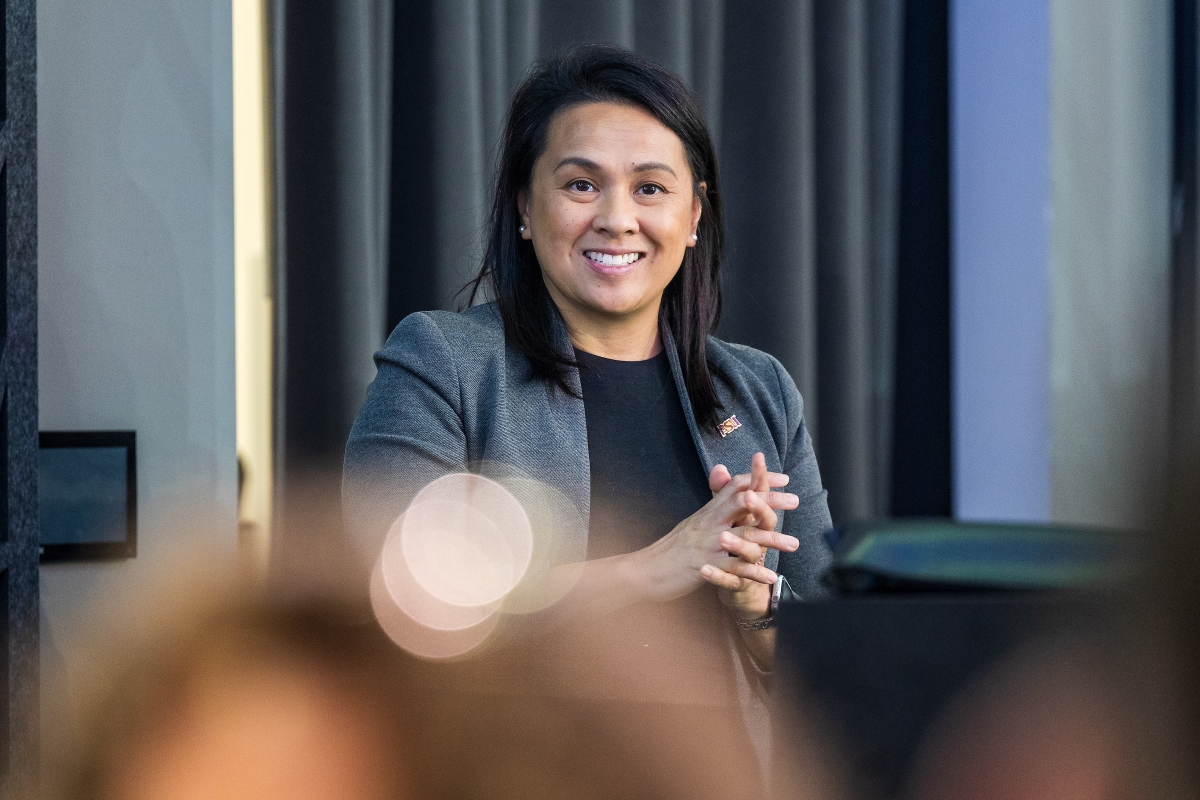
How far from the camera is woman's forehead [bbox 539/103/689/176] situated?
4.50 feet

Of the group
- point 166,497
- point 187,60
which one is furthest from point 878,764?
point 187,60

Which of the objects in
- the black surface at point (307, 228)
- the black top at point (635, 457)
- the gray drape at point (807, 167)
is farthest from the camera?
the gray drape at point (807, 167)

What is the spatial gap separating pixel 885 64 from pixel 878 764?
197cm

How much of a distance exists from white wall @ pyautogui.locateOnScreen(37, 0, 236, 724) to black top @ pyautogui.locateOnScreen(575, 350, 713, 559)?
63 cm

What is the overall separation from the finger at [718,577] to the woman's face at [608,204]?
420 millimetres

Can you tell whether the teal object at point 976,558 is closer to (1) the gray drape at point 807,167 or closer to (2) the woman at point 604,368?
(2) the woman at point 604,368

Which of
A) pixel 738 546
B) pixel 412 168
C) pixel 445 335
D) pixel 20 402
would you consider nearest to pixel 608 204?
pixel 445 335

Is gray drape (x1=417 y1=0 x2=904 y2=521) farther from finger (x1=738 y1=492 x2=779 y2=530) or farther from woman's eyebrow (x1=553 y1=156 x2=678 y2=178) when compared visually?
finger (x1=738 y1=492 x2=779 y2=530)

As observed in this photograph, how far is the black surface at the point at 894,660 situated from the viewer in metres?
0.49

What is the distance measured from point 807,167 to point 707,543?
1.20 m

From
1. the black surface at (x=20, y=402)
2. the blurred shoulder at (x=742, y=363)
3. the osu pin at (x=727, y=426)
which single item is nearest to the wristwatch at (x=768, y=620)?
the osu pin at (x=727, y=426)

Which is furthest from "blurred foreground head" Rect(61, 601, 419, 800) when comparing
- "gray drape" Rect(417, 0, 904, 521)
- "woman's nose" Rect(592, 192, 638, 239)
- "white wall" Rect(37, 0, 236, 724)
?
"gray drape" Rect(417, 0, 904, 521)

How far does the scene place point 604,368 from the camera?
1.43m

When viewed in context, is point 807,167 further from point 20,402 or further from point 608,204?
point 20,402
